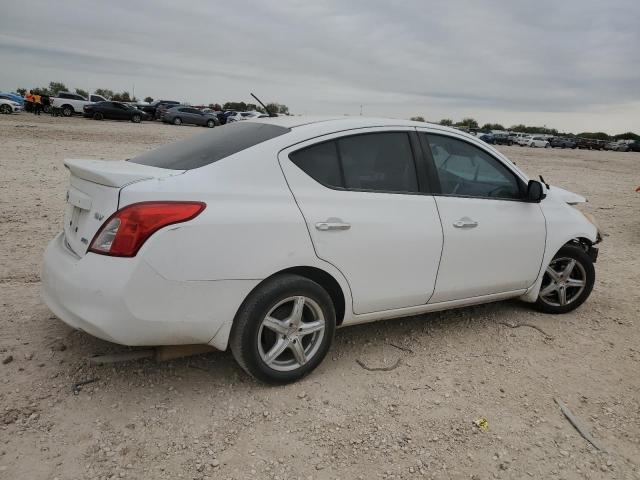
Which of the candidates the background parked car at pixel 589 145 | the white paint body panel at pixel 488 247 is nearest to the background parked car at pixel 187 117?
the white paint body panel at pixel 488 247

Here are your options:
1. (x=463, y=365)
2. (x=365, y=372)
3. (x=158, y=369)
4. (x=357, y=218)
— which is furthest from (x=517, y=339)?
(x=158, y=369)

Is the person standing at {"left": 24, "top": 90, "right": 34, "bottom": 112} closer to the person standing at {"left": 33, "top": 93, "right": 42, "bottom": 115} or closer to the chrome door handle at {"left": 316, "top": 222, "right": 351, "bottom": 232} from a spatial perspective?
the person standing at {"left": 33, "top": 93, "right": 42, "bottom": 115}

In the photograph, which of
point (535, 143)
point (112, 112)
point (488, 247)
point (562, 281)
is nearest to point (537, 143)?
point (535, 143)

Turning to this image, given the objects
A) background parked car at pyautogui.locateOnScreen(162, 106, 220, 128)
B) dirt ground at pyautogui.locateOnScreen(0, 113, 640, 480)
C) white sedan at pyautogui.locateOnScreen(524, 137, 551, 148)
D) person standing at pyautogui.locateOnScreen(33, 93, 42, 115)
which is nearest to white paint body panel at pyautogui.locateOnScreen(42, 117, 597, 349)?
dirt ground at pyautogui.locateOnScreen(0, 113, 640, 480)

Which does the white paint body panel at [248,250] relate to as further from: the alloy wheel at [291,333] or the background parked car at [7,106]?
the background parked car at [7,106]

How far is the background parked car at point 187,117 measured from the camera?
36969mm

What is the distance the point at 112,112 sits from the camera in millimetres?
33938

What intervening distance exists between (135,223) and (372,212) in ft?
Answer: 4.75

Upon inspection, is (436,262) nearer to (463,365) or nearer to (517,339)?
(463,365)

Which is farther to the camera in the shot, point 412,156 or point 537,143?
point 537,143

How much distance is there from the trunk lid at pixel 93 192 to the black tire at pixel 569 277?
11.0 ft

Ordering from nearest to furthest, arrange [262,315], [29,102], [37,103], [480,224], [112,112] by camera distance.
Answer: [262,315] < [480,224] < [37,103] < [29,102] < [112,112]

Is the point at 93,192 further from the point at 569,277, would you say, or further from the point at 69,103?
the point at 69,103

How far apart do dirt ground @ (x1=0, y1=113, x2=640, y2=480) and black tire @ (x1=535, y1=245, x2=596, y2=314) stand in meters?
0.12
